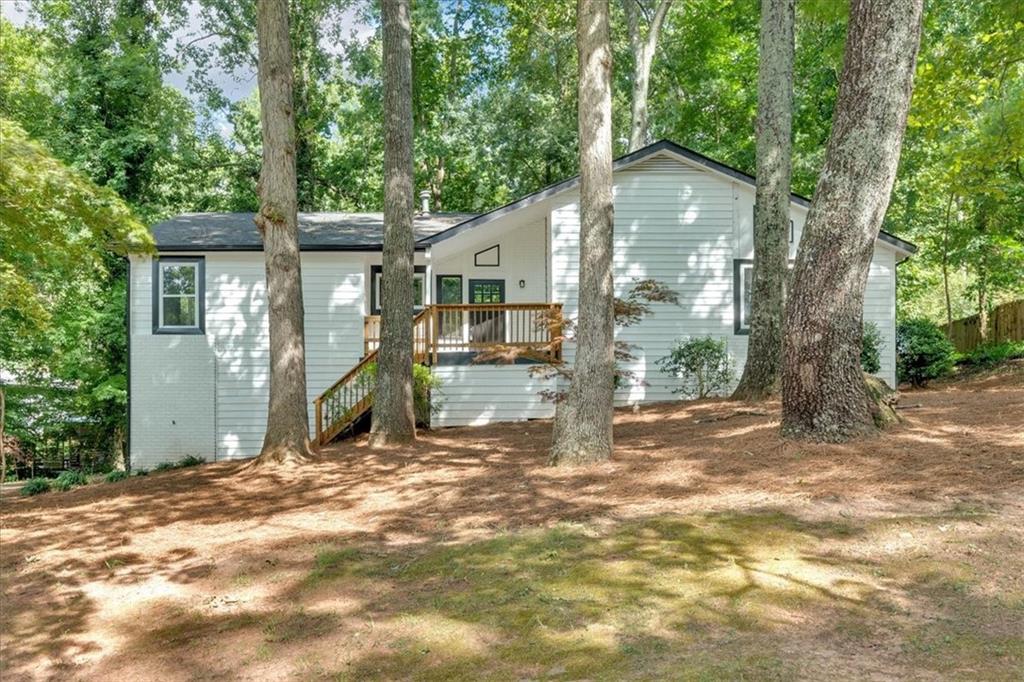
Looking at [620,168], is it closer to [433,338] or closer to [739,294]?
[739,294]

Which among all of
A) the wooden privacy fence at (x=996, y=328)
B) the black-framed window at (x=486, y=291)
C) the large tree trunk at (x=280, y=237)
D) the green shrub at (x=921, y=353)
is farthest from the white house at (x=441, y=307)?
the wooden privacy fence at (x=996, y=328)

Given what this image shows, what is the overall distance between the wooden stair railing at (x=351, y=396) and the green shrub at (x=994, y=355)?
1374 centimetres

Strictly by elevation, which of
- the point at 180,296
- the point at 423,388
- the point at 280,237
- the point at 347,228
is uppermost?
the point at 347,228

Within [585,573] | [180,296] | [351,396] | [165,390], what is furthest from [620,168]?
[585,573]

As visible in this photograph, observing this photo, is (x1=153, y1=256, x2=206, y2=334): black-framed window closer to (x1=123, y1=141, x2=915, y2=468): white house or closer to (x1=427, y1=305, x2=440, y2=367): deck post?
(x1=123, y1=141, x2=915, y2=468): white house

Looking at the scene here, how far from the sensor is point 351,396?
47.2 ft

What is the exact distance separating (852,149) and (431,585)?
513 cm

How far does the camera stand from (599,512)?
20.4 ft

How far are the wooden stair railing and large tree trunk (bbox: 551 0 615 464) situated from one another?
6.24m

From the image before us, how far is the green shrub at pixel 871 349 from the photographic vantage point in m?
14.6

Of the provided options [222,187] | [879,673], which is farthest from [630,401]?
[222,187]

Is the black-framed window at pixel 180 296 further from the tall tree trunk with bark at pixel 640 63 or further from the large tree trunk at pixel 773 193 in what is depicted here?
the tall tree trunk with bark at pixel 640 63

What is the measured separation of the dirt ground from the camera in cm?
390

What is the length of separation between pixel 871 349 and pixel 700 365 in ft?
10.7
